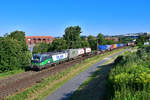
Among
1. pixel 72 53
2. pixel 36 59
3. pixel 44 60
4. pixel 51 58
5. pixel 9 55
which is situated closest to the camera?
pixel 9 55

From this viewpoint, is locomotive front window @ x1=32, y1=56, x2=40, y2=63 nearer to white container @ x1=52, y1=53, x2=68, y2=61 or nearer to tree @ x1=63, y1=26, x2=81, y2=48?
white container @ x1=52, y1=53, x2=68, y2=61

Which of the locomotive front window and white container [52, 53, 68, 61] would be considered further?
white container [52, 53, 68, 61]

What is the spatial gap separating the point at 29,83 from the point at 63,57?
15.2 m

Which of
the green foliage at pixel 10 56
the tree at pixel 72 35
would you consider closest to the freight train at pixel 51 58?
the green foliage at pixel 10 56

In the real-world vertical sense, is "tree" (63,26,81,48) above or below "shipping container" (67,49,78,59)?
above

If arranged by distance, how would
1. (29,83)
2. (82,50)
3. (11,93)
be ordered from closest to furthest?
(11,93), (29,83), (82,50)

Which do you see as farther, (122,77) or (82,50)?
(82,50)

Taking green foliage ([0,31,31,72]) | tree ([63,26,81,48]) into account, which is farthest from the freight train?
tree ([63,26,81,48])

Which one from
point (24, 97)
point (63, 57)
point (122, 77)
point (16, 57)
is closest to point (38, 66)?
point (16, 57)

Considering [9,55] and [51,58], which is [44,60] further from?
[9,55]

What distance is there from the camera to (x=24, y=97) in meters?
12.8

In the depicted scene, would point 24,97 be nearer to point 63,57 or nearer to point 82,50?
point 63,57

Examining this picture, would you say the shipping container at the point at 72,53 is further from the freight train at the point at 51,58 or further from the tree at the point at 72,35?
the tree at the point at 72,35

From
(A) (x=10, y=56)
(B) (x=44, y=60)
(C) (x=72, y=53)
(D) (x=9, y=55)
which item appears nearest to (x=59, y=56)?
(B) (x=44, y=60)
